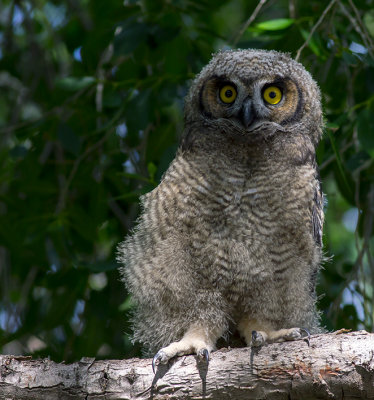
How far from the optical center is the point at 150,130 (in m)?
3.82

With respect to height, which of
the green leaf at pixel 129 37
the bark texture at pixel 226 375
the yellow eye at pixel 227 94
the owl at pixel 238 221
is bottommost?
the bark texture at pixel 226 375

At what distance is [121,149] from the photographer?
3.74 m

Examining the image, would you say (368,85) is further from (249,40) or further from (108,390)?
(108,390)

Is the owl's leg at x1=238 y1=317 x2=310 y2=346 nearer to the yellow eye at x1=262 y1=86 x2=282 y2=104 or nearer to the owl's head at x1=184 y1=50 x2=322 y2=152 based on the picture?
the owl's head at x1=184 y1=50 x2=322 y2=152

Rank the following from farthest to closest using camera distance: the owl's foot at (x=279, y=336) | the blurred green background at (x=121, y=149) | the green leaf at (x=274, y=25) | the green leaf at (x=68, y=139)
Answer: the green leaf at (x=68, y=139)
the blurred green background at (x=121, y=149)
the green leaf at (x=274, y=25)
the owl's foot at (x=279, y=336)

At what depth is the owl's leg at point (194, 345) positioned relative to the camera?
2488mm

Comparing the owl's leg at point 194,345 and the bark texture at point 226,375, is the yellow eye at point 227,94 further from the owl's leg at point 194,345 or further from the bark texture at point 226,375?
the bark texture at point 226,375

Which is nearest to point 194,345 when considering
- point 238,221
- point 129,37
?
point 238,221

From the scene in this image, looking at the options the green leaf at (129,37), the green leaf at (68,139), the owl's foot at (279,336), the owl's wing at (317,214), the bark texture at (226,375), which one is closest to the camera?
the bark texture at (226,375)

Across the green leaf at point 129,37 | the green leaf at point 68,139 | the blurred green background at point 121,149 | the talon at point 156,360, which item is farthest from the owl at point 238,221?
the green leaf at point 68,139

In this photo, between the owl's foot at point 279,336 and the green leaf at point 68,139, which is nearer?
the owl's foot at point 279,336

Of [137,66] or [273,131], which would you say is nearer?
[273,131]

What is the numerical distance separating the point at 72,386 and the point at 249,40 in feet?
6.71

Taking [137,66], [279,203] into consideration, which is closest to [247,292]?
[279,203]
